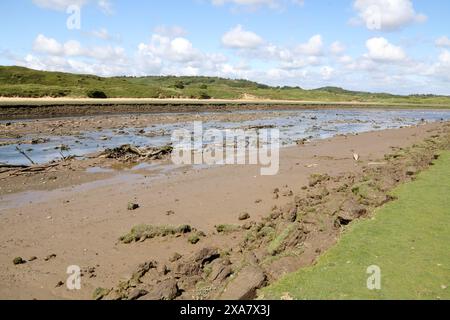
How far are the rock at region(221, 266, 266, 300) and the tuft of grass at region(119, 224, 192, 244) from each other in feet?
10.1

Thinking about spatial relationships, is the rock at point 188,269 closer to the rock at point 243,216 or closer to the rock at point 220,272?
the rock at point 220,272

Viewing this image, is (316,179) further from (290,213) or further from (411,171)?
(290,213)

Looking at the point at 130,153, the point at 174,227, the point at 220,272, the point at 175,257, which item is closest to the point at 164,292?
the point at 220,272

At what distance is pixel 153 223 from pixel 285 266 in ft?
14.2

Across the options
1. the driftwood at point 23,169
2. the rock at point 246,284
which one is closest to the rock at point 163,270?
→ the rock at point 246,284

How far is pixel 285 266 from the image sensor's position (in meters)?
6.86

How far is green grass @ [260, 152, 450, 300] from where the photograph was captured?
591cm

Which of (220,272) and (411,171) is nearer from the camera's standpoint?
(220,272)

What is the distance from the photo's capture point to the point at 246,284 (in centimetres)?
612

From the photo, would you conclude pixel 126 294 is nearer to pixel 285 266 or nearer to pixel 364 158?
pixel 285 266

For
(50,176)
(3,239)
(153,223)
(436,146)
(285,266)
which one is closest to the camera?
(285,266)

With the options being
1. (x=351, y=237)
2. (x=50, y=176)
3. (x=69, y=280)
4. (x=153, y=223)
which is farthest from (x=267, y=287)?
(x=50, y=176)

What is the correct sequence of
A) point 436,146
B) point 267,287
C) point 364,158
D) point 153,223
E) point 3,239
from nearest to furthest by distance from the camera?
1. point 267,287
2. point 3,239
3. point 153,223
4. point 364,158
5. point 436,146

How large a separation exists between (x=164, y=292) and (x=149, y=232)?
128 inches
